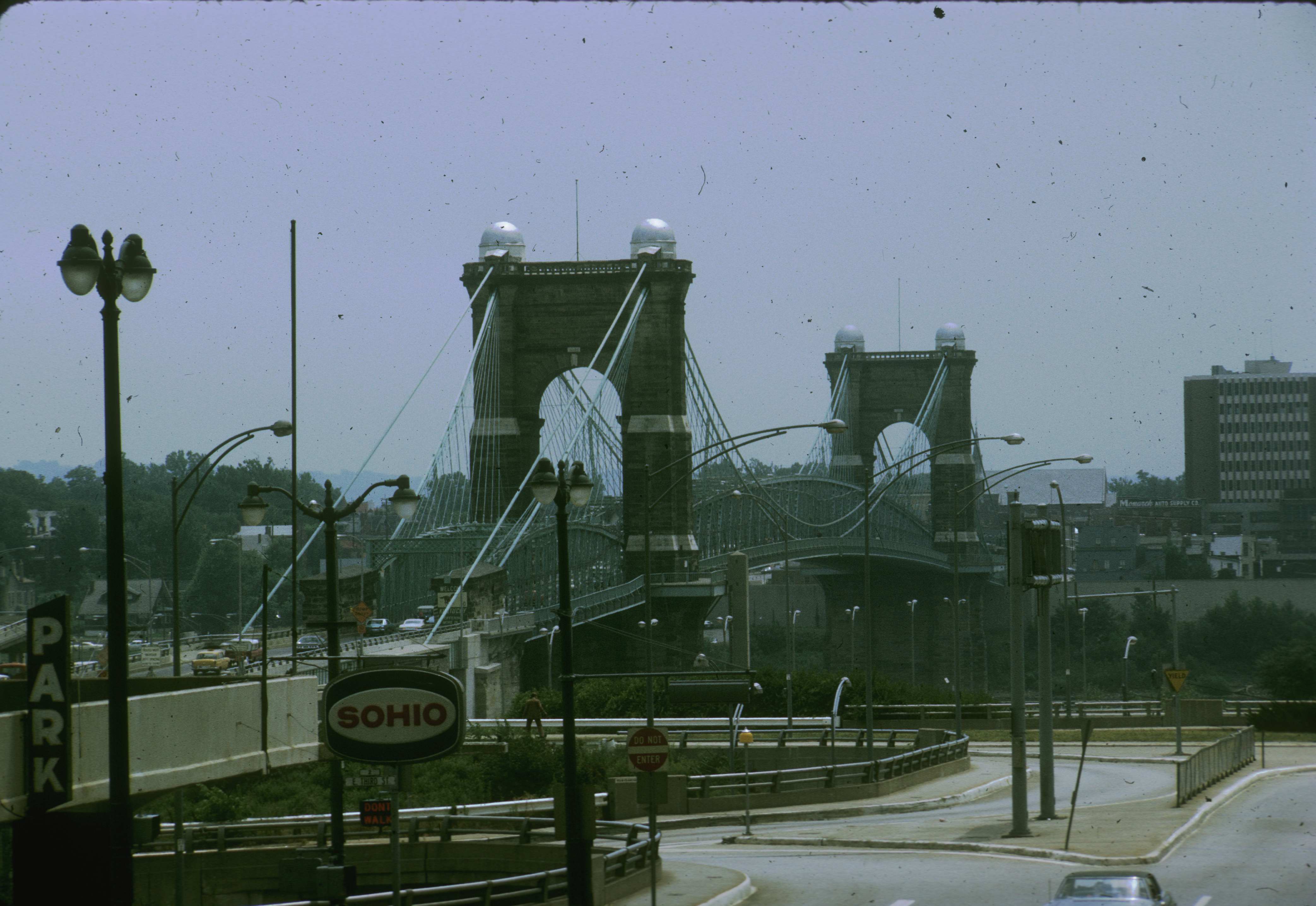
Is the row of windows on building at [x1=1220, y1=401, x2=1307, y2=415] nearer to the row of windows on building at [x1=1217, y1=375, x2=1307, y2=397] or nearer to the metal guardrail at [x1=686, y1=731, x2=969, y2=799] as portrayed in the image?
the row of windows on building at [x1=1217, y1=375, x2=1307, y2=397]

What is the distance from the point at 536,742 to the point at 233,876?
1140 cm

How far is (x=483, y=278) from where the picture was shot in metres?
77.6

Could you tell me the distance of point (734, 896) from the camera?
19.0m

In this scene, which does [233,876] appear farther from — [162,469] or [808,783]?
[162,469]

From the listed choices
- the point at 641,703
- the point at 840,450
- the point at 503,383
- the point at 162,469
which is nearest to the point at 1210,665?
the point at 840,450

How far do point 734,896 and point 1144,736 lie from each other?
3228cm

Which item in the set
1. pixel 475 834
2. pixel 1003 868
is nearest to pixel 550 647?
pixel 475 834

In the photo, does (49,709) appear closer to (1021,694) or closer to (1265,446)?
(1021,694)

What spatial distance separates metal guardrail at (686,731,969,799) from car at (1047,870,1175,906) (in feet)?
46.5

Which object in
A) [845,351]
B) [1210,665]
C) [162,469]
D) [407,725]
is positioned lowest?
[1210,665]

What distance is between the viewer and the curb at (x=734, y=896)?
18422 mm

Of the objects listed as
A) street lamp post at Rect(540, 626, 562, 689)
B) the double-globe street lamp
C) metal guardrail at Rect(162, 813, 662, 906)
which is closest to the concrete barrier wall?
the double-globe street lamp

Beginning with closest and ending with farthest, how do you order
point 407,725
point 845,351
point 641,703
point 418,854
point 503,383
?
1. point 407,725
2. point 418,854
3. point 641,703
4. point 503,383
5. point 845,351

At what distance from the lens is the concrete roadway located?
1842cm
